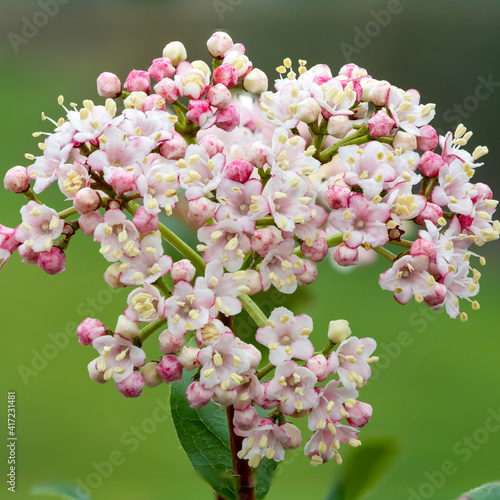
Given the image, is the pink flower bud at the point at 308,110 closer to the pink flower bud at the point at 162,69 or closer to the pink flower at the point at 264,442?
the pink flower bud at the point at 162,69

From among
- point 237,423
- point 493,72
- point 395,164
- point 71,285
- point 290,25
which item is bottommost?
point 237,423

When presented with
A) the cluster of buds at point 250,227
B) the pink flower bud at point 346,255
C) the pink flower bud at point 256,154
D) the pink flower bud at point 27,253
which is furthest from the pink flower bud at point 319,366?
the pink flower bud at point 27,253

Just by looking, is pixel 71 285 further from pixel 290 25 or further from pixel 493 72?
pixel 493 72

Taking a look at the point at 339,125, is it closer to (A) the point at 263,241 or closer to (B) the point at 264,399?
(A) the point at 263,241

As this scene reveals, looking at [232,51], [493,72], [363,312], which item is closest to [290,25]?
[493,72]

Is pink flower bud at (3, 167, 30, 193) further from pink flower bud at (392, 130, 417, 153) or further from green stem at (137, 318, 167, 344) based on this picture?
pink flower bud at (392, 130, 417, 153)
